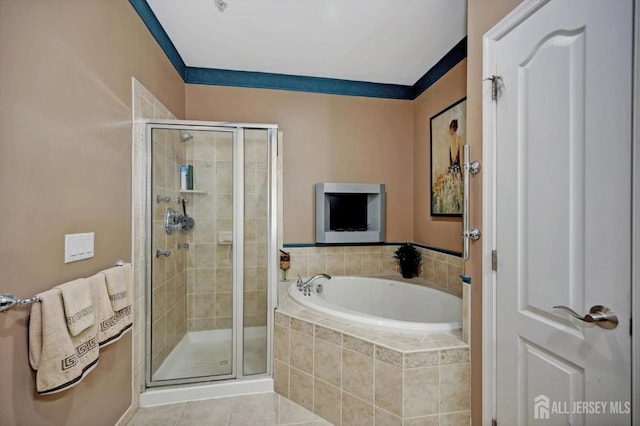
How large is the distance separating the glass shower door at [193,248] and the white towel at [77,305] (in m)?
0.84

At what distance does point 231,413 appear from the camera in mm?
1785

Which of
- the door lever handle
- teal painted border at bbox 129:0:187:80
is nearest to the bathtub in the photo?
the door lever handle

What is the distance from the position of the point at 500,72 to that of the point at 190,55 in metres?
2.47

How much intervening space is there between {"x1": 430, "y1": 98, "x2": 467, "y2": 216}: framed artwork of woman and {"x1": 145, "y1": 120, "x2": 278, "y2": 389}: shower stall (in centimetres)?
155

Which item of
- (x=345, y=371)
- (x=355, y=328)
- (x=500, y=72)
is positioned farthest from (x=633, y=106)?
(x=345, y=371)

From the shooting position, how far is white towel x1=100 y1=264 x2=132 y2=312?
1318mm

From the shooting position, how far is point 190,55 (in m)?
2.50

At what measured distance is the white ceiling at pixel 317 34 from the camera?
1889mm

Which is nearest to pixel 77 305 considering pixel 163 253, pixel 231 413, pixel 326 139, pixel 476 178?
pixel 163 253

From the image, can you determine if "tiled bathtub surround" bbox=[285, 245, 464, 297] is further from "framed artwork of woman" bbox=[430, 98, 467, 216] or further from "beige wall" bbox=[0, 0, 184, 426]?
"beige wall" bbox=[0, 0, 184, 426]

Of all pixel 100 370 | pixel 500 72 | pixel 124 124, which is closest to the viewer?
pixel 500 72

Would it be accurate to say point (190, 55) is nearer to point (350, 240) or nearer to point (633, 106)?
point (350, 240)

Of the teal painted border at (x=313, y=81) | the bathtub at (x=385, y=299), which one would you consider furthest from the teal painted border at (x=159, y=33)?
the bathtub at (x=385, y=299)

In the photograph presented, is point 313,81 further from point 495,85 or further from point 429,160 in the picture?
point 495,85
